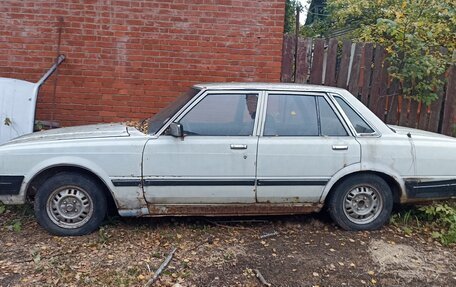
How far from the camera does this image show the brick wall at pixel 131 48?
652 centimetres

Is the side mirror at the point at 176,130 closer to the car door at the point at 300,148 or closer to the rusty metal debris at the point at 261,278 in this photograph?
the car door at the point at 300,148

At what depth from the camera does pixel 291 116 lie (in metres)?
4.70

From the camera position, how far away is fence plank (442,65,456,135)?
22.1 ft

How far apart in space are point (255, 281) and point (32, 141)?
2.53 metres

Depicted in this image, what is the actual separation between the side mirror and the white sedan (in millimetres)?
14

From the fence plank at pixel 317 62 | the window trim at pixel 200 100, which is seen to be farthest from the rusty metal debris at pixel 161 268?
the fence plank at pixel 317 62

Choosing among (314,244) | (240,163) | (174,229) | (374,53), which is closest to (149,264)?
(174,229)

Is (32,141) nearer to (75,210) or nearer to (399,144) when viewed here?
(75,210)

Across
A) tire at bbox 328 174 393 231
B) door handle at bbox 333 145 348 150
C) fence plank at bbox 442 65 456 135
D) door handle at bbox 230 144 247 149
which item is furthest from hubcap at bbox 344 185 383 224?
fence plank at bbox 442 65 456 135

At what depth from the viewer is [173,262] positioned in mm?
4062

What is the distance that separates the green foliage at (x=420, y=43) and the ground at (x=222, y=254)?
2.54 metres

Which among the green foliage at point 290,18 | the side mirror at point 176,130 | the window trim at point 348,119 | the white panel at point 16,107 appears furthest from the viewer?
the green foliage at point 290,18

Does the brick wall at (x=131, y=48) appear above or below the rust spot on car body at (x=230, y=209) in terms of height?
above

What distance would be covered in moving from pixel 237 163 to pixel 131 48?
3.00 metres
